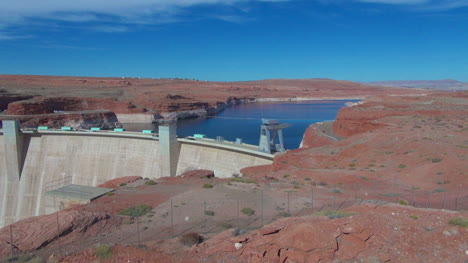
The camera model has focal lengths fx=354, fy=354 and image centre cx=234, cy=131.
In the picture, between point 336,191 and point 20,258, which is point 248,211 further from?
point 20,258

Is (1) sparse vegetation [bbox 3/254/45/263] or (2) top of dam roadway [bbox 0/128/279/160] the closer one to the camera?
(1) sparse vegetation [bbox 3/254/45/263]

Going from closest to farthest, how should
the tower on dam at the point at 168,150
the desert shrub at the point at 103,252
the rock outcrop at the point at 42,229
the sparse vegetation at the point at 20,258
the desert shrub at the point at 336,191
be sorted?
the desert shrub at the point at 103,252 < the sparse vegetation at the point at 20,258 < the rock outcrop at the point at 42,229 < the desert shrub at the point at 336,191 < the tower on dam at the point at 168,150

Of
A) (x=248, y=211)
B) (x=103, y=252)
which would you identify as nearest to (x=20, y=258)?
(x=103, y=252)

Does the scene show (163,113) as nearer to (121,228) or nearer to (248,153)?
(248,153)

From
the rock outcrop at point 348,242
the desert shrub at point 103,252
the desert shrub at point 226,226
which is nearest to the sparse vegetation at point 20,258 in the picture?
the desert shrub at point 103,252

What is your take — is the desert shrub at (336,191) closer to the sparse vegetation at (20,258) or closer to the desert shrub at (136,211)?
the desert shrub at (136,211)

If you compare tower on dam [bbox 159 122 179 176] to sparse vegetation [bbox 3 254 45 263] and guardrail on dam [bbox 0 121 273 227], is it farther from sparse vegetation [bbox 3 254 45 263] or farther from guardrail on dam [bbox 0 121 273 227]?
sparse vegetation [bbox 3 254 45 263]

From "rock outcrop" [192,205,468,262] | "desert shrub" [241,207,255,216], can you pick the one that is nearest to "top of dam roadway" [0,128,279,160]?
"desert shrub" [241,207,255,216]
